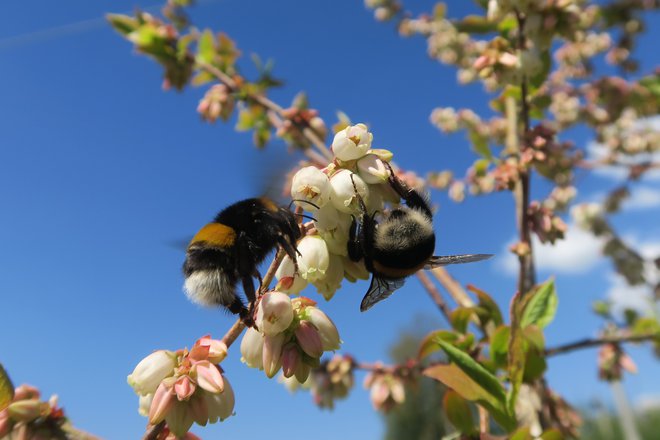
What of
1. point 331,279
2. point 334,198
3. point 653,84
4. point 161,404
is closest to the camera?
point 161,404

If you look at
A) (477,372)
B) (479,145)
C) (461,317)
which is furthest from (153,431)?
(479,145)

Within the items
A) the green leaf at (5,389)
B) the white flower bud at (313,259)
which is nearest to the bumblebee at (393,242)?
the white flower bud at (313,259)

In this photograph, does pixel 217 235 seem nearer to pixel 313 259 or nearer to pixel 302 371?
pixel 313 259

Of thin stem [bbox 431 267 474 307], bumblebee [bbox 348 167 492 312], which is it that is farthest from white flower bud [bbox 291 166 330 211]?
thin stem [bbox 431 267 474 307]

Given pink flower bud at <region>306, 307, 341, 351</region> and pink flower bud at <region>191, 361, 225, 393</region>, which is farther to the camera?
pink flower bud at <region>306, 307, 341, 351</region>

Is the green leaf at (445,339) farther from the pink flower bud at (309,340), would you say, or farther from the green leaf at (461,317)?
the pink flower bud at (309,340)

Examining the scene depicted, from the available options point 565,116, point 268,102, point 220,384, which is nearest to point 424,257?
point 220,384

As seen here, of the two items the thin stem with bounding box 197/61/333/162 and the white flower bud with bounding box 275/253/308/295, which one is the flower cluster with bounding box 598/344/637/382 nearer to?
the thin stem with bounding box 197/61/333/162
